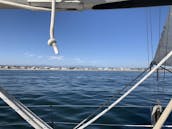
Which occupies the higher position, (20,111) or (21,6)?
(21,6)

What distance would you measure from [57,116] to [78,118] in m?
0.96

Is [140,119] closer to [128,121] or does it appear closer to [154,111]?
[128,121]

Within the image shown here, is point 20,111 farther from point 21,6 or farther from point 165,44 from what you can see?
point 165,44

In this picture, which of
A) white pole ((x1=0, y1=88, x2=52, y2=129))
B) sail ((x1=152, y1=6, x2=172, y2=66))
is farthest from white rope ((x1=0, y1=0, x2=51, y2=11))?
sail ((x1=152, y1=6, x2=172, y2=66))

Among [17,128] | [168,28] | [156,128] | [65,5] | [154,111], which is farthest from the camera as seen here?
[17,128]

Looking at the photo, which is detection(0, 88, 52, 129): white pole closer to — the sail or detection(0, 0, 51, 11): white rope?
detection(0, 0, 51, 11): white rope

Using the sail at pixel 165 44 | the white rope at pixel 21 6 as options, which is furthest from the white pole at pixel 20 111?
the sail at pixel 165 44

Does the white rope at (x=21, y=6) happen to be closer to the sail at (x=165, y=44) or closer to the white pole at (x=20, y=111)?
the white pole at (x=20, y=111)

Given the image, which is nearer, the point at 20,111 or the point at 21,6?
the point at 21,6

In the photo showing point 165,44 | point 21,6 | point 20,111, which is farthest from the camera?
point 165,44

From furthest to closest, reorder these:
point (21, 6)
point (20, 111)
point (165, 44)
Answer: point (165, 44) → point (20, 111) → point (21, 6)

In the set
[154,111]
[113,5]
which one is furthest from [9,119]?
[113,5]

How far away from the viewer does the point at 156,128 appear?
2623mm

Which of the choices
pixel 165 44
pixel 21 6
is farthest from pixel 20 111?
pixel 165 44
